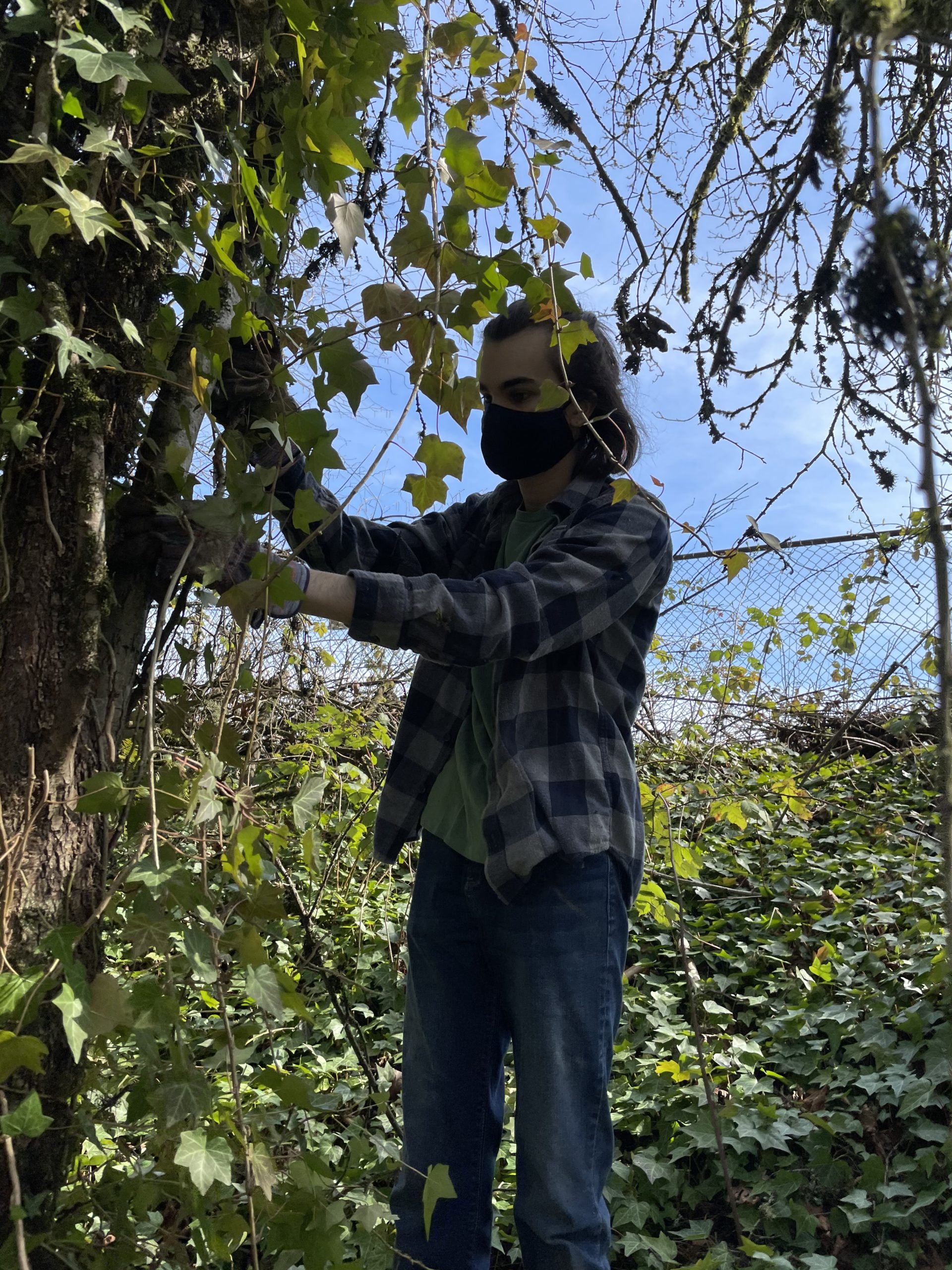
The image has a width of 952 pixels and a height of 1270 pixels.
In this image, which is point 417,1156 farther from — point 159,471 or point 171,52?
point 171,52

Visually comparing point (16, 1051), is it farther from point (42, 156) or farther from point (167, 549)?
point (42, 156)

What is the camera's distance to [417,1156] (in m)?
1.63

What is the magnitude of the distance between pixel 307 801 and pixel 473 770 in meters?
0.48

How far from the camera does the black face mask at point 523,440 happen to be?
1756 mm

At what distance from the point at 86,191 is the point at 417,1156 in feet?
5.11

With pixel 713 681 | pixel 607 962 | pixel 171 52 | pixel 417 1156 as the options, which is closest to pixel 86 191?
pixel 171 52

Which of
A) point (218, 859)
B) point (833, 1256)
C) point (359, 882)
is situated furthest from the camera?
point (359, 882)

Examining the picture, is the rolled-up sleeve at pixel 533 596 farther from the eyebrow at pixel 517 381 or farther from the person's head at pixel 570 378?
the eyebrow at pixel 517 381

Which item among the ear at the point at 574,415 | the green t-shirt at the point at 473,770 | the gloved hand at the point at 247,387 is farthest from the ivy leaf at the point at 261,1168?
the ear at the point at 574,415

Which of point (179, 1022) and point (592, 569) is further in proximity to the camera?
point (592, 569)

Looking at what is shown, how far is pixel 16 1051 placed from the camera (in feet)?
3.39

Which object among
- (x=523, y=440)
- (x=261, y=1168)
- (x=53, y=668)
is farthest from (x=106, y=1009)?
(x=523, y=440)

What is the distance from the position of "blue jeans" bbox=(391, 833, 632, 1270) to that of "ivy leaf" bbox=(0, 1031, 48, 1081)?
0.62 metres

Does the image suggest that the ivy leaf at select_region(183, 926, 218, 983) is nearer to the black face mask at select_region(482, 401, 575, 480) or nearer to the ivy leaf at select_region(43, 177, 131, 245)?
the ivy leaf at select_region(43, 177, 131, 245)
